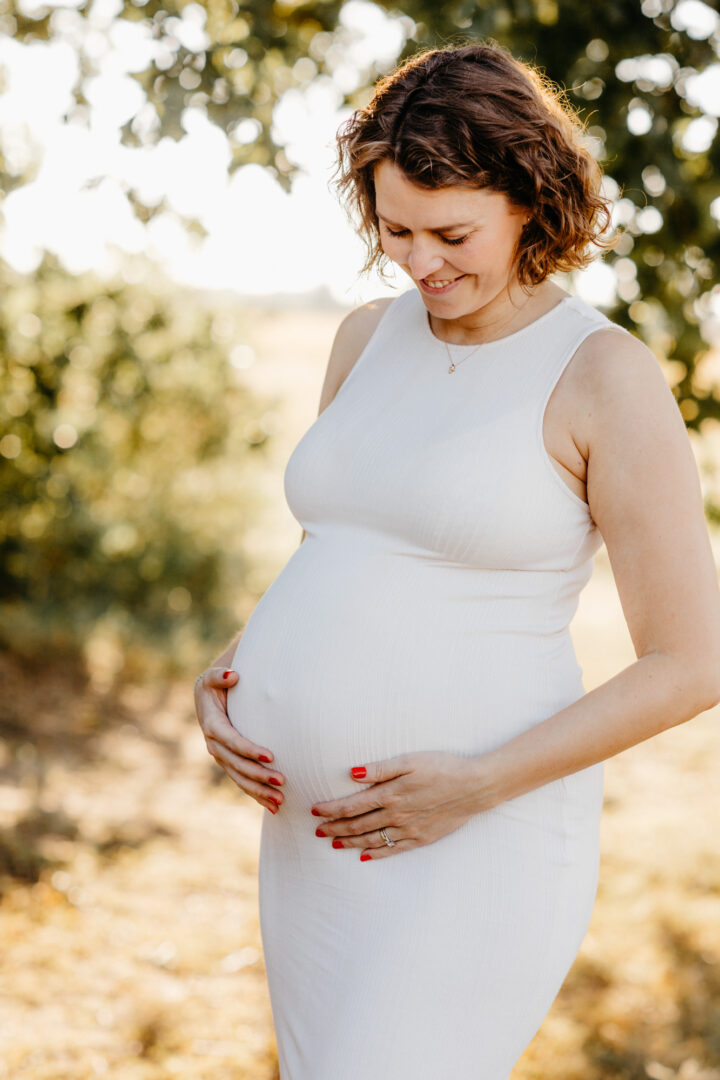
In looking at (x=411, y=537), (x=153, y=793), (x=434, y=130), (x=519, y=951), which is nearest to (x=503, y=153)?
(x=434, y=130)

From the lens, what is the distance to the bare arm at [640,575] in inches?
52.1

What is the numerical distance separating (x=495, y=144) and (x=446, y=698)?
78 centimetres

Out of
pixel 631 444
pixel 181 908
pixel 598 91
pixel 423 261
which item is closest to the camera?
pixel 631 444

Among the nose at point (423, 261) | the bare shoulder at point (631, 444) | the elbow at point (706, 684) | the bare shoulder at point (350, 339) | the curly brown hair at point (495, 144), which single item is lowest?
the elbow at point (706, 684)

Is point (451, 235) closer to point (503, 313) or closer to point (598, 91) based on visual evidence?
point (503, 313)

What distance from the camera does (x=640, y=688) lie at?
1.35 meters

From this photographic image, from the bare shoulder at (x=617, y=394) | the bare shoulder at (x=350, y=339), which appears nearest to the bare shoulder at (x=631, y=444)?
the bare shoulder at (x=617, y=394)

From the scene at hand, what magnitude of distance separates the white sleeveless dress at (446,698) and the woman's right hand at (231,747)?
0.14 feet

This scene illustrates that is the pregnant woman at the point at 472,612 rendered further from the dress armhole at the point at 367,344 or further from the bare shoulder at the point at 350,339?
the bare shoulder at the point at 350,339

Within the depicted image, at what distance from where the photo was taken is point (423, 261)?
56.4 inches

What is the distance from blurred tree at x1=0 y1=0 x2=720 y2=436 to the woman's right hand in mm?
Answer: 1451

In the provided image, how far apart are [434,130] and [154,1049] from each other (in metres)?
2.82

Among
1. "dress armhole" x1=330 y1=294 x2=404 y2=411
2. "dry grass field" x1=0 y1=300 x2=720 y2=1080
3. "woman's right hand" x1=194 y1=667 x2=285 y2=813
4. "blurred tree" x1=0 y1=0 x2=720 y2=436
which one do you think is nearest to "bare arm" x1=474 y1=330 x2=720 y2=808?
"woman's right hand" x1=194 y1=667 x2=285 y2=813

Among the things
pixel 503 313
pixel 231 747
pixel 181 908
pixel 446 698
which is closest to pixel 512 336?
pixel 503 313
